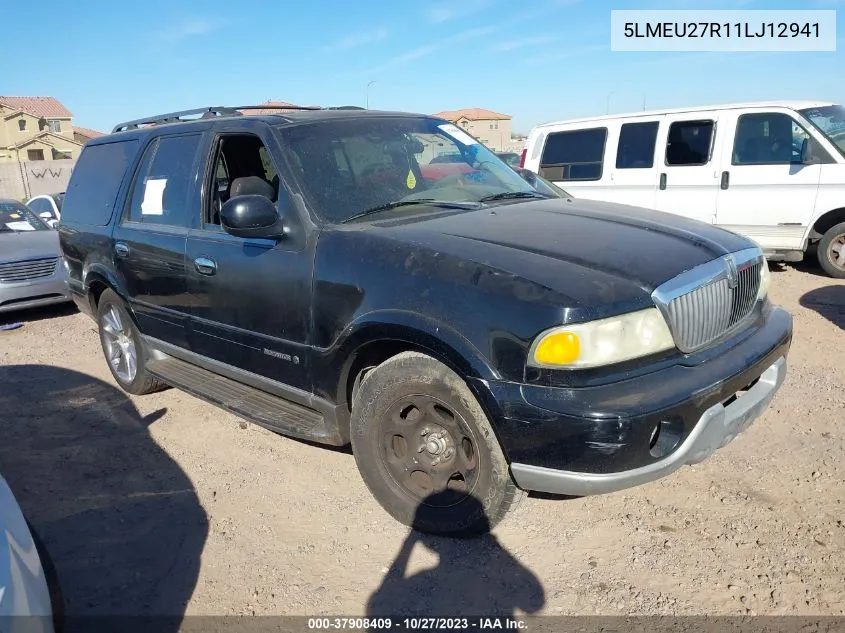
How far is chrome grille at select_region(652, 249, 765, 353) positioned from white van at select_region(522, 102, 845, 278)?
553 cm

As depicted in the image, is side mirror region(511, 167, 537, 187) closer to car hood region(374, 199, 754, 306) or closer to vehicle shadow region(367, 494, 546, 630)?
car hood region(374, 199, 754, 306)

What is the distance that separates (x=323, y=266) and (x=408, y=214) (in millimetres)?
553

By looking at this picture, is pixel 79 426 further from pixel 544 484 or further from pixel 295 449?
pixel 544 484

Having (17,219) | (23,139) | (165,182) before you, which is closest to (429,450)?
(165,182)

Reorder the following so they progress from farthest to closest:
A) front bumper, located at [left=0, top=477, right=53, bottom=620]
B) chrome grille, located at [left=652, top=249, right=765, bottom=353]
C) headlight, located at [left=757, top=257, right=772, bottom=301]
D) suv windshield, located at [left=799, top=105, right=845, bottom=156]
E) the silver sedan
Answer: the silver sedan, suv windshield, located at [left=799, top=105, right=845, bottom=156], headlight, located at [left=757, top=257, right=772, bottom=301], chrome grille, located at [left=652, top=249, right=765, bottom=353], front bumper, located at [left=0, top=477, right=53, bottom=620]

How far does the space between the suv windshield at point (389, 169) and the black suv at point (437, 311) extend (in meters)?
0.01

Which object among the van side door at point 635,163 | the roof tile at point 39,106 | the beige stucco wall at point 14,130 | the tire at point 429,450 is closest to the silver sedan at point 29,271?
the tire at point 429,450

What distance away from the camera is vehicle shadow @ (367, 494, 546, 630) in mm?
2602

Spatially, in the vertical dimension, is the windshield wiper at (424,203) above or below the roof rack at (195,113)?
below

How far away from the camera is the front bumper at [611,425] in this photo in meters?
2.40

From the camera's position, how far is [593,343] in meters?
2.47

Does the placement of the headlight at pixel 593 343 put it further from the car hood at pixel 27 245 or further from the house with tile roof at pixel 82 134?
the house with tile roof at pixel 82 134

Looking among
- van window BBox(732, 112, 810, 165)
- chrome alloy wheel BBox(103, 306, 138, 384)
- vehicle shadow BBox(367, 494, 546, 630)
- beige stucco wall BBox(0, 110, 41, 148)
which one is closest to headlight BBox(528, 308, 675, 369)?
vehicle shadow BBox(367, 494, 546, 630)

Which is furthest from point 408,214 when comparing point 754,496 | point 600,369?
point 754,496
